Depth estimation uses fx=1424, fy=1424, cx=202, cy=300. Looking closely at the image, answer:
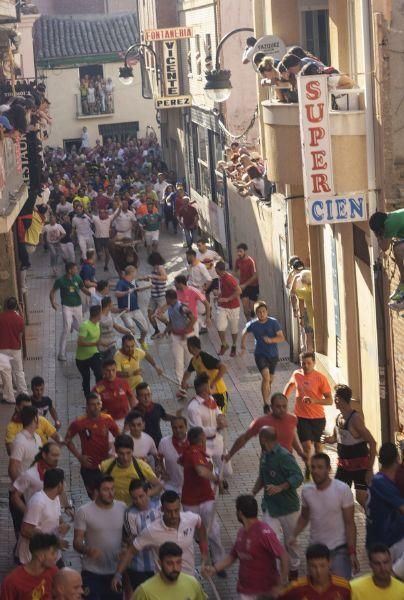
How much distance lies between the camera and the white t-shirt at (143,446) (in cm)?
1363

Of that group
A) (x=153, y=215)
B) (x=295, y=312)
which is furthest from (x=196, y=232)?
(x=295, y=312)

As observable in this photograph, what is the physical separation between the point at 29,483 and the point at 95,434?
1.47 meters

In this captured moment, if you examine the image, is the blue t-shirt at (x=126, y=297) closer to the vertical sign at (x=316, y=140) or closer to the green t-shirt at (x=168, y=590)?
the vertical sign at (x=316, y=140)

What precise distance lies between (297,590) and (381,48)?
23.1 ft

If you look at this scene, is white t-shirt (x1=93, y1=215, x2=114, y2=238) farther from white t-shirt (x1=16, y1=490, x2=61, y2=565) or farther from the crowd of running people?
white t-shirt (x1=16, y1=490, x2=61, y2=565)

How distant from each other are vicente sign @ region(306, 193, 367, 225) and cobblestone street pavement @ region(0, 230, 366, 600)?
10.4ft

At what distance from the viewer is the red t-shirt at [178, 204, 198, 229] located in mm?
34250

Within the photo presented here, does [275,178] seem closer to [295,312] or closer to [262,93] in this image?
[295,312]

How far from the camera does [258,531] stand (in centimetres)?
1076

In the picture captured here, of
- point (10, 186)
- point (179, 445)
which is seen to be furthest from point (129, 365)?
point (10, 186)

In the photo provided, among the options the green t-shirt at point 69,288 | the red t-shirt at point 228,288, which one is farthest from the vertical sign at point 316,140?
the green t-shirt at point 69,288

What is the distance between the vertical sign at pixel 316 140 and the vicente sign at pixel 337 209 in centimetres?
8

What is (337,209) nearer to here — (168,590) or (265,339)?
(265,339)

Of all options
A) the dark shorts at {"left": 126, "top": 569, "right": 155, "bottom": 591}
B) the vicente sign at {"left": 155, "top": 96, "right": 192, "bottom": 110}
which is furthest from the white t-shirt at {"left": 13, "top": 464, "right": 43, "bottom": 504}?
the vicente sign at {"left": 155, "top": 96, "right": 192, "bottom": 110}
